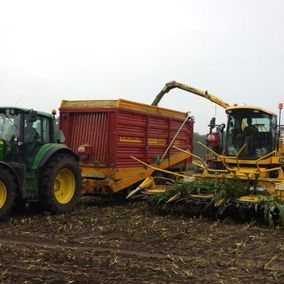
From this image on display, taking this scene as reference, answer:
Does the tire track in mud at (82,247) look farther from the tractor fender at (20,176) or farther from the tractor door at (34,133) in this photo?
the tractor door at (34,133)

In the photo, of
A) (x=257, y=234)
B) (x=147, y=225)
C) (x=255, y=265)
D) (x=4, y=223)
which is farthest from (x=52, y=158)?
(x=255, y=265)

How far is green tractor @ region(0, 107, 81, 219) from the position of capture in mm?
8883

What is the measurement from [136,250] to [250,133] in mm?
6006

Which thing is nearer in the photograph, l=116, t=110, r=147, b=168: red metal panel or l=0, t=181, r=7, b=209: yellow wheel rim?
l=0, t=181, r=7, b=209: yellow wheel rim

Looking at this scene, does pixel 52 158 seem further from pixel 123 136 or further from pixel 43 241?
pixel 43 241

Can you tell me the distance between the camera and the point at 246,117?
11.9 m

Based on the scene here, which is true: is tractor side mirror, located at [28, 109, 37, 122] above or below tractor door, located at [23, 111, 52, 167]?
above

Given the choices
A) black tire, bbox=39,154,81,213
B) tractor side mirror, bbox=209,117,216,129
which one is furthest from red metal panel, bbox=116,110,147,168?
tractor side mirror, bbox=209,117,216,129

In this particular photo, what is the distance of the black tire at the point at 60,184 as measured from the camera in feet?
31.5

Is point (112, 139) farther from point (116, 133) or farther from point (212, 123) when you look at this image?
point (212, 123)

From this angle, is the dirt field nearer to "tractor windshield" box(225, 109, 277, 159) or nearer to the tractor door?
the tractor door

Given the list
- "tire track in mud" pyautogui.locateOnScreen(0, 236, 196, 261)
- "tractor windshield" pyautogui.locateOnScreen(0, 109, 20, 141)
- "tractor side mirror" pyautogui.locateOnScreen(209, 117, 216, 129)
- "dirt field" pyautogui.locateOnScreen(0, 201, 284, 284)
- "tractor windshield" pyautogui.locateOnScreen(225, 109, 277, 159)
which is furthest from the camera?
"tractor side mirror" pyautogui.locateOnScreen(209, 117, 216, 129)

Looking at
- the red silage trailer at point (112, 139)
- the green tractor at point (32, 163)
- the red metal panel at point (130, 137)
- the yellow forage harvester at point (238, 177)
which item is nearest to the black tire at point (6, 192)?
the green tractor at point (32, 163)

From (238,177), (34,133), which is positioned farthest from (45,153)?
(238,177)
